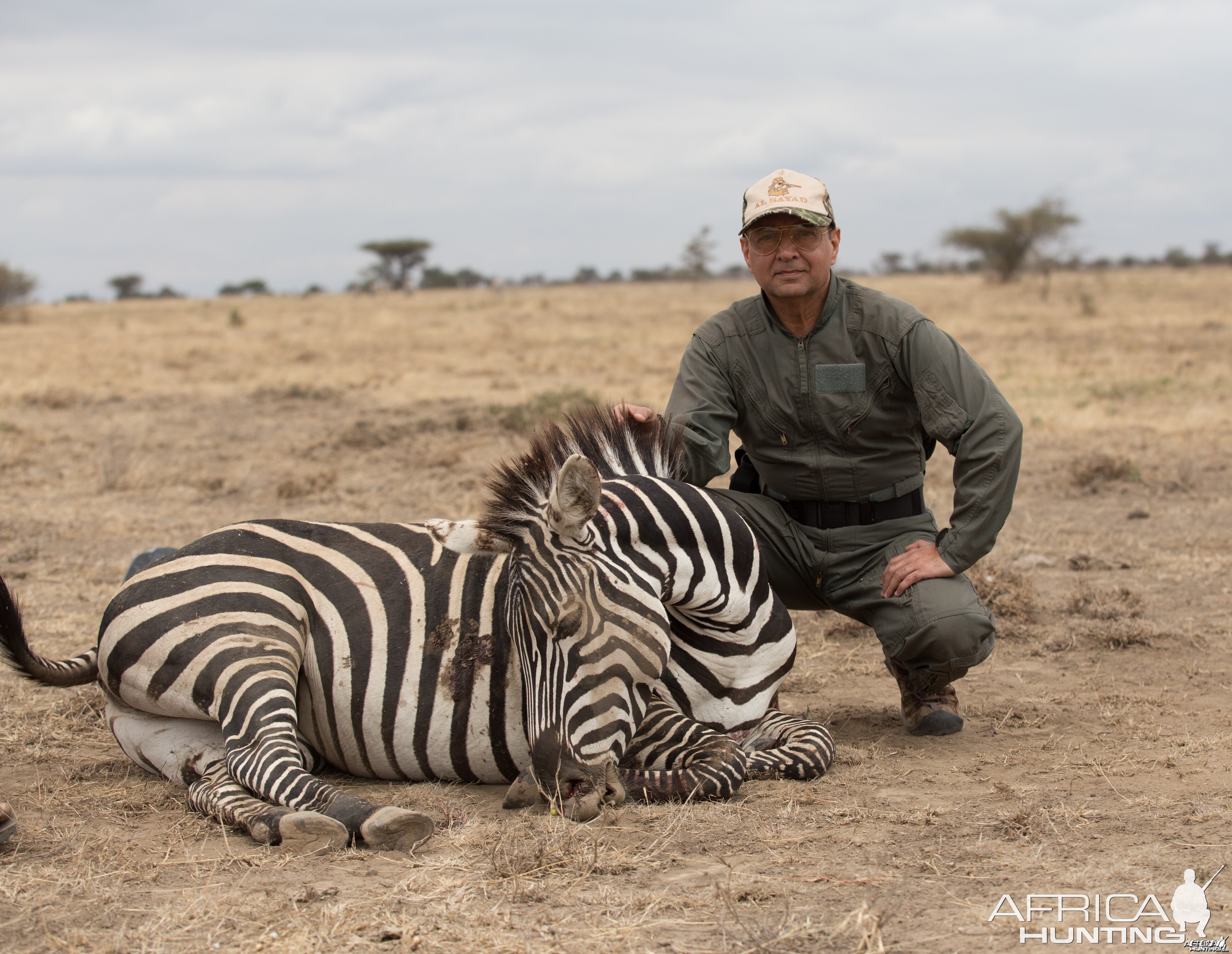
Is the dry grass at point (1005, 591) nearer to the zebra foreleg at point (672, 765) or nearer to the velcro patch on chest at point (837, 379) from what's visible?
the velcro patch on chest at point (837, 379)

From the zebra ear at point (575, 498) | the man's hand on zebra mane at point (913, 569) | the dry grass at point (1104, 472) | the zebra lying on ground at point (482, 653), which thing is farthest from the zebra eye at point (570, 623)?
the dry grass at point (1104, 472)

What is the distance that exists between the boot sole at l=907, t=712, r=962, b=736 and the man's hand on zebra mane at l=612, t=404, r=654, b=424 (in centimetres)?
158

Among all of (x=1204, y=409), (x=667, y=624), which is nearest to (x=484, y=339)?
(x=1204, y=409)

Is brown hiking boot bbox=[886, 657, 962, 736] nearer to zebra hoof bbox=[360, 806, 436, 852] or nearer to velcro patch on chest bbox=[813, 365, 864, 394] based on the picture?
velcro patch on chest bbox=[813, 365, 864, 394]

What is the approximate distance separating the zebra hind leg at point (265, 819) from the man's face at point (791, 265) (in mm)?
2375

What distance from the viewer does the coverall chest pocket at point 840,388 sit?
425 centimetres

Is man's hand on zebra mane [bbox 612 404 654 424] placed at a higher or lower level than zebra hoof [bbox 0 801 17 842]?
higher

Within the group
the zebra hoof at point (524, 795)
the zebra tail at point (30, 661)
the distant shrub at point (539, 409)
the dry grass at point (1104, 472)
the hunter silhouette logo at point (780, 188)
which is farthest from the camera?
the distant shrub at point (539, 409)

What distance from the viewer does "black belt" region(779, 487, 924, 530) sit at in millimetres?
4410

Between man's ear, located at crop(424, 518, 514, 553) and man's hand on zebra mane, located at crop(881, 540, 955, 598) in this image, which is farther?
man's hand on zebra mane, located at crop(881, 540, 955, 598)

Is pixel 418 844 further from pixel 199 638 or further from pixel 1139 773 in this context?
pixel 1139 773

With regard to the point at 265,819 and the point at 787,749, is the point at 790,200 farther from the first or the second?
the point at 265,819

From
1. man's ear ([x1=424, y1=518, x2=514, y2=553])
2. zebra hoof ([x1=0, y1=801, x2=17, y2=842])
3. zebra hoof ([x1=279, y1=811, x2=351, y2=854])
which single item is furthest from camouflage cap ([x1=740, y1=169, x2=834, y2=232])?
zebra hoof ([x1=0, y1=801, x2=17, y2=842])

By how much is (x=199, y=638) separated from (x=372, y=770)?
2.38 feet
